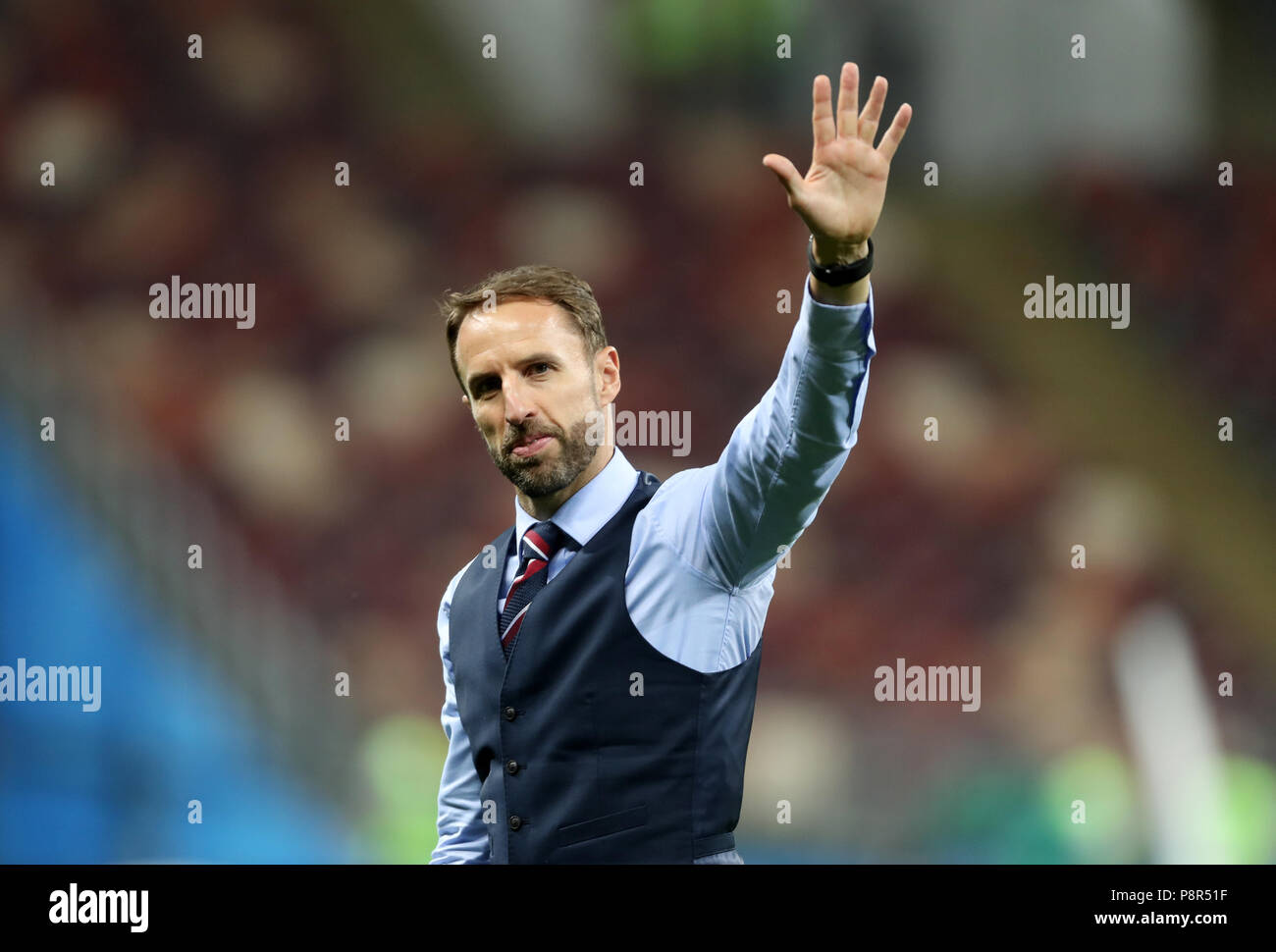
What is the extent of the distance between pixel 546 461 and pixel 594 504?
0.11 m

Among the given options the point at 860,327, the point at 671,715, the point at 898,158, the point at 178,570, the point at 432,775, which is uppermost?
the point at 898,158

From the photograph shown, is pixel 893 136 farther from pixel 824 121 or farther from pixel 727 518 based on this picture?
pixel 727 518

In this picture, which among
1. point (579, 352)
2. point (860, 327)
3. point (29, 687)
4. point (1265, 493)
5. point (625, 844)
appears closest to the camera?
point (860, 327)

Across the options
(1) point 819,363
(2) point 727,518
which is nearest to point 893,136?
(1) point 819,363

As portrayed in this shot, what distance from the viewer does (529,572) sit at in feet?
6.31

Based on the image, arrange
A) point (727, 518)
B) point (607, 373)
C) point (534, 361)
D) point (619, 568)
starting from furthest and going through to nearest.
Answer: point (607, 373) → point (534, 361) → point (619, 568) → point (727, 518)

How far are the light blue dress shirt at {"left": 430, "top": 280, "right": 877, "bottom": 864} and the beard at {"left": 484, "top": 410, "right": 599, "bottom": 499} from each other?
0.04 metres

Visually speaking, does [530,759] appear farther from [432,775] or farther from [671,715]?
[432,775]

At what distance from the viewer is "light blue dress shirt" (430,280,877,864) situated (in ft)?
5.17

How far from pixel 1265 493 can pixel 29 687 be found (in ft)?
10.2

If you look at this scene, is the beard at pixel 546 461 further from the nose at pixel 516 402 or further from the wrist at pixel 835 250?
the wrist at pixel 835 250

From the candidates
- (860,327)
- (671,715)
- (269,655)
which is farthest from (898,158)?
(269,655)

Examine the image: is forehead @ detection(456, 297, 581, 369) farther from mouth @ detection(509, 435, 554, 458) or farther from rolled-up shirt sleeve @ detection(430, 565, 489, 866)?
rolled-up shirt sleeve @ detection(430, 565, 489, 866)

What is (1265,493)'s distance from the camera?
3.02 m
